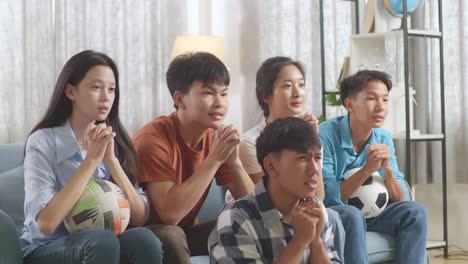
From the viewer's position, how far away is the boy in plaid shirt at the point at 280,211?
7.22ft

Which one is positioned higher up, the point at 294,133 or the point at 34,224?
the point at 294,133

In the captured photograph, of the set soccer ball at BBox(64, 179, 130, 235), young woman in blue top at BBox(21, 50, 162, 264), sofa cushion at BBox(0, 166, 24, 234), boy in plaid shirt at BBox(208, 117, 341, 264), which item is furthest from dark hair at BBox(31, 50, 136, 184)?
boy in plaid shirt at BBox(208, 117, 341, 264)

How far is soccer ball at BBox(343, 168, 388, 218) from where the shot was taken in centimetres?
327

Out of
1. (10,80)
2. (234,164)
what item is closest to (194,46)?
(10,80)

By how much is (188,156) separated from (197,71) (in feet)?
0.95

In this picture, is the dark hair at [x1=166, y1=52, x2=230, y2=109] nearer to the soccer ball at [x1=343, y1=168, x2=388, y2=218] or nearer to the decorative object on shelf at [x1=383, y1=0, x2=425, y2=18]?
→ the soccer ball at [x1=343, y1=168, x2=388, y2=218]

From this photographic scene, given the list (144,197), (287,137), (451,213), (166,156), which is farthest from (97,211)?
(451,213)

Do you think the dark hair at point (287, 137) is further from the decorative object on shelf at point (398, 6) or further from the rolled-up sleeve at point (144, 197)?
the decorative object on shelf at point (398, 6)

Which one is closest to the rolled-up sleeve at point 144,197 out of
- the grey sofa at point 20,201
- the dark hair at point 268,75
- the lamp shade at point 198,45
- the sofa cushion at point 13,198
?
the grey sofa at point 20,201

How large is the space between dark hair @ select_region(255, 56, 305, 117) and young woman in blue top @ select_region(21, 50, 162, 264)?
693 millimetres

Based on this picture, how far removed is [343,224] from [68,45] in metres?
2.43

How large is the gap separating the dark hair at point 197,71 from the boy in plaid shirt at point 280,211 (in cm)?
51

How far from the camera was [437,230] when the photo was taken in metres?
5.02

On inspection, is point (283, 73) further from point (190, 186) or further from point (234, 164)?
point (190, 186)
